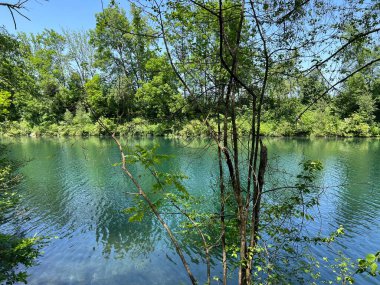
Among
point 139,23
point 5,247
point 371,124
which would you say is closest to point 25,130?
point 5,247

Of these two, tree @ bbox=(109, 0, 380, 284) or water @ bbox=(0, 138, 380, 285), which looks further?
water @ bbox=(0, 138, 380, 285)

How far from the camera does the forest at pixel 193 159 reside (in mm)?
3211

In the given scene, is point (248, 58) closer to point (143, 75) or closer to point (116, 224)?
point (143, 75)

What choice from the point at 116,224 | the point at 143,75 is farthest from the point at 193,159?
the point at 116,224

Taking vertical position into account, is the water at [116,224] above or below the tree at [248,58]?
below

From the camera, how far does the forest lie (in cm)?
321

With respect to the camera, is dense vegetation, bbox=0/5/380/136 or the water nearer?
dense vegetation, bbox=0/5/380/136

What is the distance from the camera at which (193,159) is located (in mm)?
4152

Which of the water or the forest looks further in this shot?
the water

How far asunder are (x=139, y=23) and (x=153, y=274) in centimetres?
651

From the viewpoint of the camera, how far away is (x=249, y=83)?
13.1ft

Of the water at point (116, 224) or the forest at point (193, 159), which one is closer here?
the forest at point (193, 159)

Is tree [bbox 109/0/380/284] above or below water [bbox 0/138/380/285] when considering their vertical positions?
above

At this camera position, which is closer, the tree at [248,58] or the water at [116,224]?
the tree at [248,58]
